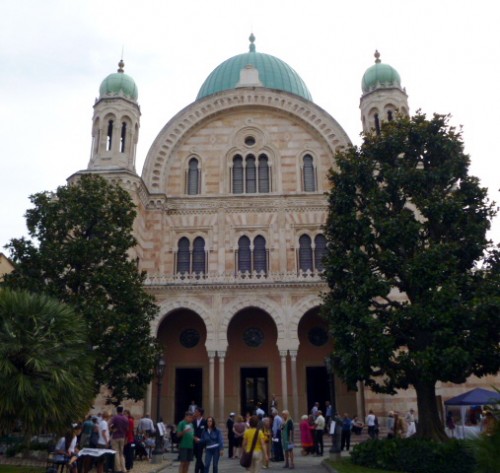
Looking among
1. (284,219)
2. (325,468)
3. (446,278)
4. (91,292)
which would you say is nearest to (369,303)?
(446,278)

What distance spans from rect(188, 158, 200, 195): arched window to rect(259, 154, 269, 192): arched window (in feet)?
12.5

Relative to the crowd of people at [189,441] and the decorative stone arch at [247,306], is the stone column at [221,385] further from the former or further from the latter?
the crowd of people at [189,441]

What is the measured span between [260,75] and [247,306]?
1847cm

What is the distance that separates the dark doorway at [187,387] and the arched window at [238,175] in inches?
426

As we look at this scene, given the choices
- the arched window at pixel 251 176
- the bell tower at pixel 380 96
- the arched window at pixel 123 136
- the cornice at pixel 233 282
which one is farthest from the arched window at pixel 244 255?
the bell tower at pixel 380 96

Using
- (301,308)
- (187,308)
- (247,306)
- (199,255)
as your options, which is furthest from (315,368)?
(199,255)

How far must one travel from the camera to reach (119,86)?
31.5 metres

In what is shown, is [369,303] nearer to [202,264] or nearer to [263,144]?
[202,264]

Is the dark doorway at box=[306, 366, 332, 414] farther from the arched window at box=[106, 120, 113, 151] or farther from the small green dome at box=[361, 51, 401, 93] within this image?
the small green dome at box=[361, 51, 401, 93]

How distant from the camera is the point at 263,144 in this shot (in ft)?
106

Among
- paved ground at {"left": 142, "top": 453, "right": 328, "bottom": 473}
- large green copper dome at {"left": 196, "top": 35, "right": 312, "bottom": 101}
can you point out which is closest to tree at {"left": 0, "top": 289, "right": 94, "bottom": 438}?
paved ground at {"left": 142, "top": 453, "right": 328, "bottom": 473}

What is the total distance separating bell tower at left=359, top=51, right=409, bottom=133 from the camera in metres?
31.1

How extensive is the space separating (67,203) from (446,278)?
42.5 ft

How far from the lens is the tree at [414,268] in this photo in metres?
14.1
